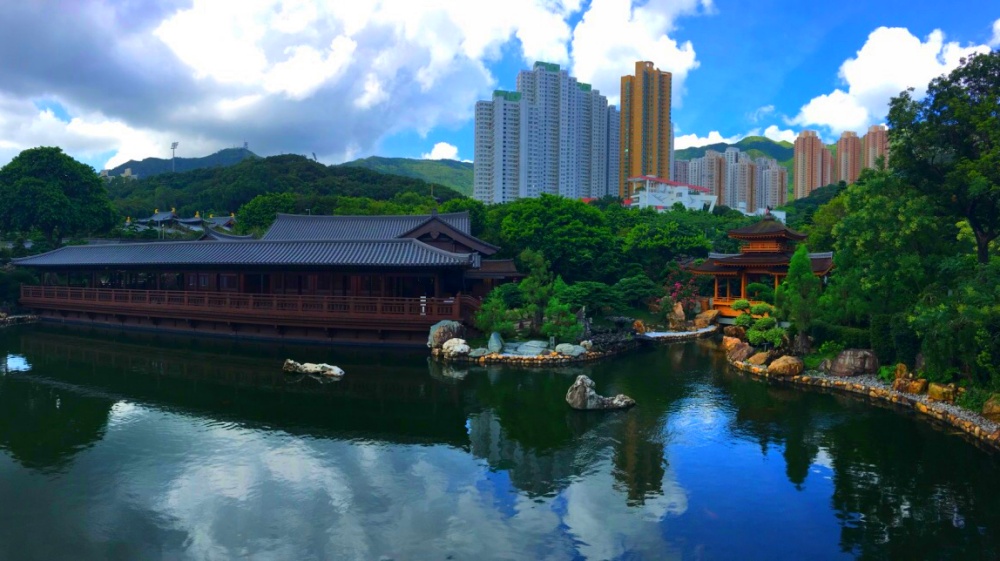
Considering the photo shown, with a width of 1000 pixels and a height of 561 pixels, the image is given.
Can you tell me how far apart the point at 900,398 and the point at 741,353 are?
21.4 ft

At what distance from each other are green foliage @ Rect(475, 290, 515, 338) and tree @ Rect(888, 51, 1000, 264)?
14.2m

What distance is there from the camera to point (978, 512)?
1048cm

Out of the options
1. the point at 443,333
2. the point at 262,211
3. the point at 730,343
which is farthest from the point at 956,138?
the point at 262,211

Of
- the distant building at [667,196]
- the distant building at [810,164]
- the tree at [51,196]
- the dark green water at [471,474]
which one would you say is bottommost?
the dark green water at [471,474]

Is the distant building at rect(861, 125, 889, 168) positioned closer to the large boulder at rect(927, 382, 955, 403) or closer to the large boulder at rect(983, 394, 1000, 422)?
the large boulder at rect(927, 382, 955, 403)

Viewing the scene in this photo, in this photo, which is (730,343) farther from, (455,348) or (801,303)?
(455,348)

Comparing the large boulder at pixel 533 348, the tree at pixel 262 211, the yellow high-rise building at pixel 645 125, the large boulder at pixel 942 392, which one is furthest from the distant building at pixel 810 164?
the large boulder at pixel 942 392

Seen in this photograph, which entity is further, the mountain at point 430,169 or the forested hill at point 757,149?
the forested hill at point 757,149

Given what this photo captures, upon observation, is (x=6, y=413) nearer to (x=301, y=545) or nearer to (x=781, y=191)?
(x=301, y=545)

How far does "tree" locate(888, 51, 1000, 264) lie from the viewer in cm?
1711

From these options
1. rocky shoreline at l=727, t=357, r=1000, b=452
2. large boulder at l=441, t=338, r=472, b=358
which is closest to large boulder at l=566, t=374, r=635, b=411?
rocky shoreline at l=727, t=357, r=1000, b=452

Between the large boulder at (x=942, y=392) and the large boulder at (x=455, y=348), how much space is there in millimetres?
14814

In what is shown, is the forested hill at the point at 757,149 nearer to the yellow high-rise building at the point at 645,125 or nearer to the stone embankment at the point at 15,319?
the yellow high-rise building at the point at 645,125

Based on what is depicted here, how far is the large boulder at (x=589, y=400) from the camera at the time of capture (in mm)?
16703
